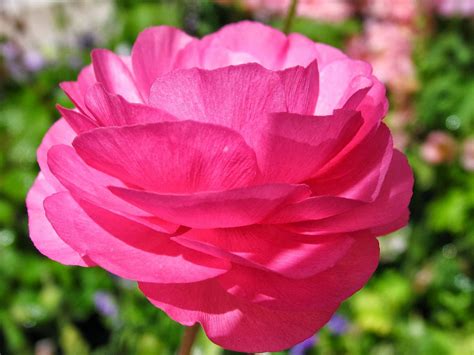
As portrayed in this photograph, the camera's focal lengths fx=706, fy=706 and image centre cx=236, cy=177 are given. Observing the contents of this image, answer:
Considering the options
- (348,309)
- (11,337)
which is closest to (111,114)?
(11,337)

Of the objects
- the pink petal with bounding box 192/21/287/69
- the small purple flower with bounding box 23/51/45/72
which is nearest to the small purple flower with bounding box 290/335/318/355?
the pink petal with bounding box 192/21/287/69

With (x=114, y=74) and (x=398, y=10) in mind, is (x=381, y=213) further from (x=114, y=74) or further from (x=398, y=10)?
(x=398, y=10)

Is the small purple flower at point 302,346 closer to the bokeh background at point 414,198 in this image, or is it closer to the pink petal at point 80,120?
the bokeh background at point 414,198

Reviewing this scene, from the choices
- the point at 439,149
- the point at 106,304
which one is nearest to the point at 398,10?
the point at 439,149

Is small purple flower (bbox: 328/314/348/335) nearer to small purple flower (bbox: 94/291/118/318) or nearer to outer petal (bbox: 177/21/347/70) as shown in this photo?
small purple flower (bbox: 94/291/118/318)

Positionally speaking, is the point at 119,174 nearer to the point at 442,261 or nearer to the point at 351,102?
the point at 351,102
